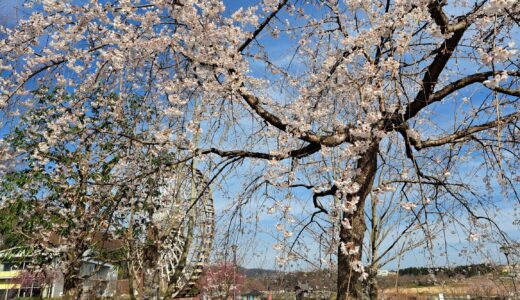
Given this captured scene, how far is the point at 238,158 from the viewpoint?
293 centimetres

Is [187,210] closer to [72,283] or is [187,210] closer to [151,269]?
[151,269]

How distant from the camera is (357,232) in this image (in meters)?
2.65

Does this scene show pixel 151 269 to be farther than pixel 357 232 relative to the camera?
Yes

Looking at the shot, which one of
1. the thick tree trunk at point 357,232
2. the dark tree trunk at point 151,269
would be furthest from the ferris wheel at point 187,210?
the thick tree trunk at point 357,232

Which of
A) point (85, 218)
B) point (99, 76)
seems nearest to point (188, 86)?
point (99, 76)

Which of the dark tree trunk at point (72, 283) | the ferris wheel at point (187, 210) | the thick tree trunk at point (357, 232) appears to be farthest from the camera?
the dark tree trunk at point (72, 283)

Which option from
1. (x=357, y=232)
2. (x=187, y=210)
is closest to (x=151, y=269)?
(x=187, y=210)

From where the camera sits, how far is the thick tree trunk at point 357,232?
100 inches

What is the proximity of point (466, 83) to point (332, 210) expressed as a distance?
131 centimetres

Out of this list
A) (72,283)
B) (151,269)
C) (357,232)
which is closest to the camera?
(357,232)

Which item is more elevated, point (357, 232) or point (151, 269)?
point (357, 232)

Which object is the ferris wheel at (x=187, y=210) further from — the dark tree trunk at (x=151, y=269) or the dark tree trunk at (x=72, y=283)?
the dark tree trunk at (x=72, y=283)

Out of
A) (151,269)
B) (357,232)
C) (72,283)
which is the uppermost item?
(357,232)

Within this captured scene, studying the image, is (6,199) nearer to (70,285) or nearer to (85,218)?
(70,285)
